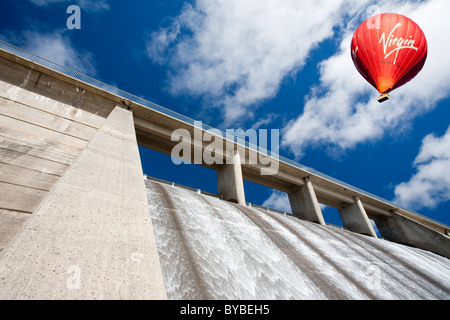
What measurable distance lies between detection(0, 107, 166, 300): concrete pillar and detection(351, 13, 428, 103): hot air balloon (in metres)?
10.2

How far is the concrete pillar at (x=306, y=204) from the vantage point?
41.9 feet

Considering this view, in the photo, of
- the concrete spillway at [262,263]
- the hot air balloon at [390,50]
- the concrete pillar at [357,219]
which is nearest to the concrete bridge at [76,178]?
the concrete spillway at [262,263]

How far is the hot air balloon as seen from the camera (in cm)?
872

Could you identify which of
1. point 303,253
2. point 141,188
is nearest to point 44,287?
point 141,188

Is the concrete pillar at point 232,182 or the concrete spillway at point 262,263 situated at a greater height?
the concrete pillar at point 232,182

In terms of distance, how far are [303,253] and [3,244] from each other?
536 centimetres

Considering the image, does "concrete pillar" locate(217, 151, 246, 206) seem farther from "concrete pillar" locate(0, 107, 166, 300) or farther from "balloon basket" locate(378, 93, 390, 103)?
"concrete pillar" locate(0, 107, 166, 300)

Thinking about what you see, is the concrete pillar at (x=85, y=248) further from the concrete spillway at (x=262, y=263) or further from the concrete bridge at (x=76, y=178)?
the concrete spillway at (x=262, y=263)

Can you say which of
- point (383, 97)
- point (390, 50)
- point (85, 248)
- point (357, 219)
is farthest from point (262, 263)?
point (357, 219)

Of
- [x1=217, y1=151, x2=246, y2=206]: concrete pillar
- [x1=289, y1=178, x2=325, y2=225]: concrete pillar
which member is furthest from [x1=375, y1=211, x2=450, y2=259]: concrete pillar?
[x1=217, y1=151, x2=246, y2=206]: concrete pillar

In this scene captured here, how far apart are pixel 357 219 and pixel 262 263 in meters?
13.5

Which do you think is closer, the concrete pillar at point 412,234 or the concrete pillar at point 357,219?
the concrete pillar at point 412,234

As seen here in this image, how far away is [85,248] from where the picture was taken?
1.67 metres

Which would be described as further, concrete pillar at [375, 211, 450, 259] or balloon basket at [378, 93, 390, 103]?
concrete pillar at [375, 211, 450, 259]
